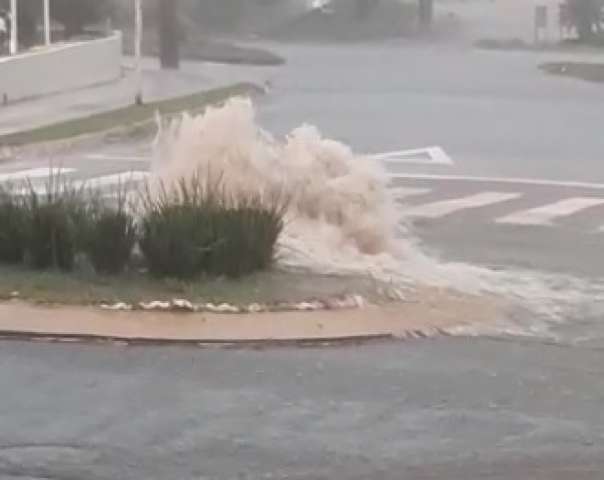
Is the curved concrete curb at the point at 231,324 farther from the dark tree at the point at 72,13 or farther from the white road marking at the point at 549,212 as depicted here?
the dark tree at the point at 72,13

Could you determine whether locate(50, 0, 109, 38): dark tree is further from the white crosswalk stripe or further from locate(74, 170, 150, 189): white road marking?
locate(74, 170, 150, 189): white road marking

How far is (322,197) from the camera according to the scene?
1318 cm

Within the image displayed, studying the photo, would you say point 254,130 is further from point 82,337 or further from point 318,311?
point 82,337

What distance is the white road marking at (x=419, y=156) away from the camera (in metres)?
22.8

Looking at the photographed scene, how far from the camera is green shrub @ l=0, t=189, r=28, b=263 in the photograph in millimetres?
11422

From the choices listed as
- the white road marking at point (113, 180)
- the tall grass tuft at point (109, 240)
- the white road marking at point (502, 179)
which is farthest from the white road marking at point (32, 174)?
the tall grass tuft at point (109, 240)

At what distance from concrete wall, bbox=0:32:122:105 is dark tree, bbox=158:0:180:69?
261cm

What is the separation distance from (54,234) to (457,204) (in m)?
7.22

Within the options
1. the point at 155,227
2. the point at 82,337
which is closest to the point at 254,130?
the point at 155,227

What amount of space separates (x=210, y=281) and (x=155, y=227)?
53 cm

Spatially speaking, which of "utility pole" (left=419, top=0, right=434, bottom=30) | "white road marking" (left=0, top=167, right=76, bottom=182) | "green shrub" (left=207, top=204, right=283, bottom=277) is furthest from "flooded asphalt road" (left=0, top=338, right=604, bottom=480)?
"utility pole" (left=419, top=0, right=434, bottom=30)

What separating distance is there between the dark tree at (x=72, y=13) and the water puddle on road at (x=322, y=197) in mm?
30342

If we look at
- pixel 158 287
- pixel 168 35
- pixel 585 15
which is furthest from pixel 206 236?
pixel 585 15

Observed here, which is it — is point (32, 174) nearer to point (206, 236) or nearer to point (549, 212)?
point (549, 212)
